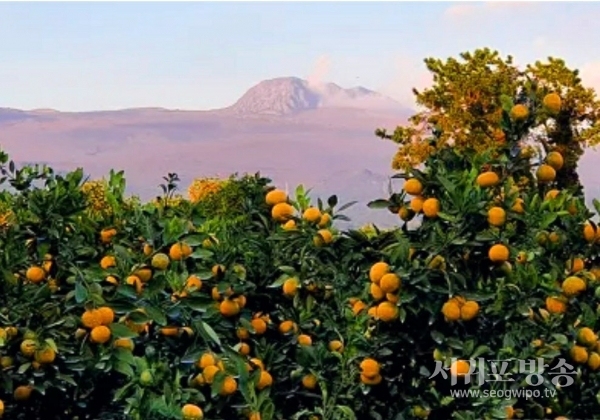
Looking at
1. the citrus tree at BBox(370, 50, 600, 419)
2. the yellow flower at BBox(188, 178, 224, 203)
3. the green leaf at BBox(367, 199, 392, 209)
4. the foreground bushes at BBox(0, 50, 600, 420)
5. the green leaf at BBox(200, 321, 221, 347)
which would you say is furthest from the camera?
the yellow flower at BBox(188, 178, 224, 203)

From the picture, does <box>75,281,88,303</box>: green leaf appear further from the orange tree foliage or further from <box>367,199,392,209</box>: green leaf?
the orange tree foliage

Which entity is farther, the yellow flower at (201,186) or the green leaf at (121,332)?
the yellow flower at (201,186)

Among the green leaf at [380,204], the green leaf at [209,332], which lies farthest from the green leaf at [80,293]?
the green leaf at [380,204]

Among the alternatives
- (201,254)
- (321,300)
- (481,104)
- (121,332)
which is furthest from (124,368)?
(481,104)

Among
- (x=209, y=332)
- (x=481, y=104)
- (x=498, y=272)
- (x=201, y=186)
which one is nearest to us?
(x=209, y=332)

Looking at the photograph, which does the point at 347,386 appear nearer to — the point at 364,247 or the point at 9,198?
the point at 364,247

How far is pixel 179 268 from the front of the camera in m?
2.51

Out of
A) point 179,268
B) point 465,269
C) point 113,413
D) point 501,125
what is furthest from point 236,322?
point 501,125

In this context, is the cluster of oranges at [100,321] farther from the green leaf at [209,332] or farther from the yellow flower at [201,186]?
the yellow flower at [201,186]

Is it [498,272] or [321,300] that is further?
[321,300]

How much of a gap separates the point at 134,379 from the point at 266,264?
2.22 feet

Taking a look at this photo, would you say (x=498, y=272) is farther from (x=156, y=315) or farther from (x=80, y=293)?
(x=80, y=293)

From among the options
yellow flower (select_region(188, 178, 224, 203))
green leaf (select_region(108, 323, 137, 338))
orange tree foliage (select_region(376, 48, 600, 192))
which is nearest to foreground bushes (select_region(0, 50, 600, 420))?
green leaf (select_region(108, 323, 137, 338))

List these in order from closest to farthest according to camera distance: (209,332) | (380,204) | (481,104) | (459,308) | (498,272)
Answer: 1. (209,332)
2. (459,308)
3. (498,272)
4. (380,204)
5. (481,104)
